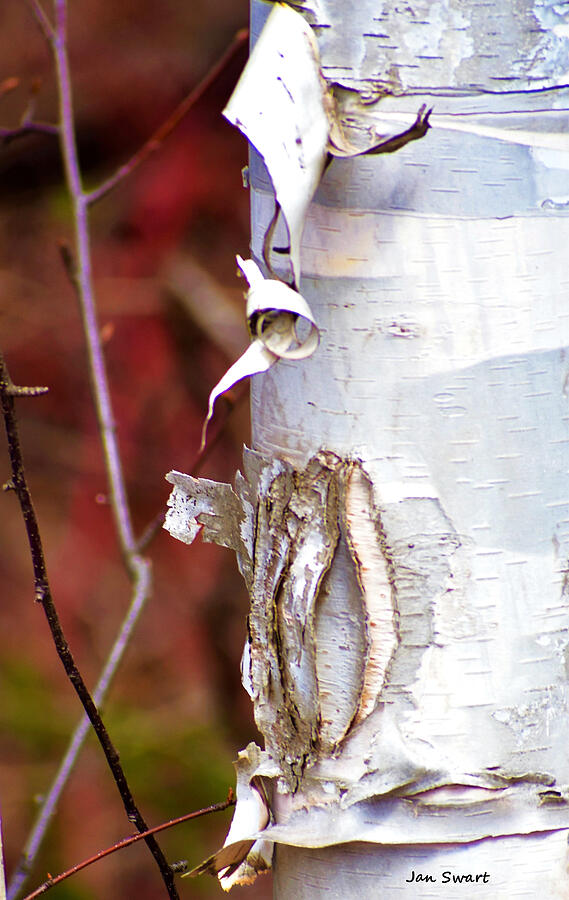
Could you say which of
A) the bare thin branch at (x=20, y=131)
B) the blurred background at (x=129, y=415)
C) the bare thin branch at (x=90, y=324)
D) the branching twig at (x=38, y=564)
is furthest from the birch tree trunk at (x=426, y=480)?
the blurred background at (x=129, y=415)

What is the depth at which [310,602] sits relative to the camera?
560mm

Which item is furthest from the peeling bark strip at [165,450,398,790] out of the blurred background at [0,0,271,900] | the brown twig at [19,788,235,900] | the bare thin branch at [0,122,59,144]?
the blurred background at [0,0,271,900]

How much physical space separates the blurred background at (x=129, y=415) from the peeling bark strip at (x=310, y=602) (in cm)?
172

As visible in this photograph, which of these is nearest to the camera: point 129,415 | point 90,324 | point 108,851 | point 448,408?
point 448,408

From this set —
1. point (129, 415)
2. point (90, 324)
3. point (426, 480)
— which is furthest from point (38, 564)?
point (129, 415)

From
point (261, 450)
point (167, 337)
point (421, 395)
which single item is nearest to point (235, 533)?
point (261, 450)

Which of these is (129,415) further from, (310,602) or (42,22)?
(310,602)

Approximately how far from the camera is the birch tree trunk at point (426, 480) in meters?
0.50

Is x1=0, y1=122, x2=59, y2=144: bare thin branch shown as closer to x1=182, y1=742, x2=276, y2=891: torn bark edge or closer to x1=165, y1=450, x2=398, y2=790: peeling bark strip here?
x1=165, y1=450, x2=398, y2=790: peeling bark strip

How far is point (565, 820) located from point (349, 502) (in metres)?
0.23

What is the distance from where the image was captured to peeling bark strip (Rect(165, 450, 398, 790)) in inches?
21.6

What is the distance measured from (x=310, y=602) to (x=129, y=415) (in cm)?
199

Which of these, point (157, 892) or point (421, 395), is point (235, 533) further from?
point (157, 892)

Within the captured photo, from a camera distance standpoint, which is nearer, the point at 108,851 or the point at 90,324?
the point at 108,851
